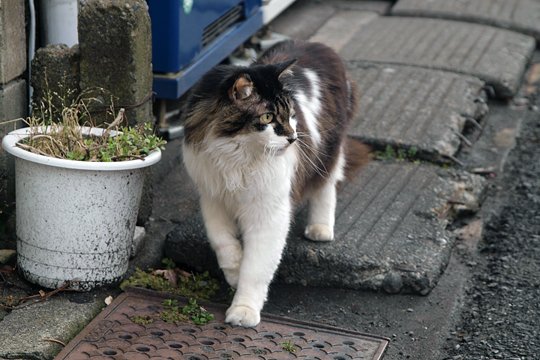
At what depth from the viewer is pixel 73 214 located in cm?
342

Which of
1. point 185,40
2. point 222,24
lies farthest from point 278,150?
point 222,24

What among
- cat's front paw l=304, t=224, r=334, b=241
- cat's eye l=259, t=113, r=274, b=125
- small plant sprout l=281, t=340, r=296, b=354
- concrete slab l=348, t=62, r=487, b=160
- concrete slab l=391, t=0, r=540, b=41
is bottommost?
small plant sprout l=281, t=340, r=296, b=354

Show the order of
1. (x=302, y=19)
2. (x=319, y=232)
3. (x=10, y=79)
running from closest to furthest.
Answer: (x=10, y=79) < (x=319, y=232) < (x=302, y=19)

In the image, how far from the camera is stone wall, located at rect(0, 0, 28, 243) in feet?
12.0

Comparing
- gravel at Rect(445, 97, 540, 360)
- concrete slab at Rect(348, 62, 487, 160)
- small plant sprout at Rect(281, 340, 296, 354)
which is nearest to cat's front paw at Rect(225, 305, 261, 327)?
small plant sprout at Rect(281, 340, 296, 354)

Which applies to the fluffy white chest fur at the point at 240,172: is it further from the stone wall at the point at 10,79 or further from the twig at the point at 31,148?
the stone wall at the point at 10,79

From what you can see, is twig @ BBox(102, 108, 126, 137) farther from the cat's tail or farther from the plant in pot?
the cat's tail

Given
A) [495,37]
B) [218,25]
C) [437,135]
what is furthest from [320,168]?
[495,37]

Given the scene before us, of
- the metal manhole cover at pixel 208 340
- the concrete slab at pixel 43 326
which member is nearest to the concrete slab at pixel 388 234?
the metal manhole cover at pixel 208 340

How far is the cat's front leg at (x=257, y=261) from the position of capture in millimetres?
3492

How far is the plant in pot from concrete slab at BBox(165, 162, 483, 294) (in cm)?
43

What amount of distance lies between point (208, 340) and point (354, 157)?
1.51 meters

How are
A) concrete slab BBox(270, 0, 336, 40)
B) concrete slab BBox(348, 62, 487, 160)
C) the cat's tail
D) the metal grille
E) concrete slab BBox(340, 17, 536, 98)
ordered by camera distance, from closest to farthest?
the cat's tail
concrete slab BBox(348, 62, 487, 160)
the metal grille
concrete slab BBox(340, 17, 536, 98)
concrete slab BBox(270, 0, 336, 40)

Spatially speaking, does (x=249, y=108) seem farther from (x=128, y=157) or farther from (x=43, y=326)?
(x=43, y=326)
